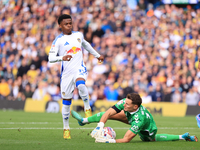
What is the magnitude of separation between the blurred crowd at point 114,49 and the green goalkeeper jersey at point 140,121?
11.9 m

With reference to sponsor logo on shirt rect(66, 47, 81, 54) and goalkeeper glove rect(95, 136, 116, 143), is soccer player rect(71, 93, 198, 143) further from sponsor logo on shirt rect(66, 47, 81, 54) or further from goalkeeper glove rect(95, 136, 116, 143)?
sponsor logo on shirt rect(66, 47, 81, 54)

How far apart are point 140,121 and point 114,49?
49.1 ft

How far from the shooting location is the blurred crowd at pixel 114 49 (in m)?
19.5

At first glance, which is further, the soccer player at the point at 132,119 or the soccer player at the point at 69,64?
the soccer player at the point at 69,64

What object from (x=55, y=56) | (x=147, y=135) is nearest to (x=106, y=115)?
(x=147, y=135)

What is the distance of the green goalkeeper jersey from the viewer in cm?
675

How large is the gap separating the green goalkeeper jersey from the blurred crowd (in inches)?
469

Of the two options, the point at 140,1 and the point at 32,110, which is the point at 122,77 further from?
the point at 140,1

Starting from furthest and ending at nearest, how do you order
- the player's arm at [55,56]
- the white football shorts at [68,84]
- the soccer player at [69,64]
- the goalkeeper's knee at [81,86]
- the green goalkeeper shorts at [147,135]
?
the white football shorts at [68,84], the soccer player at [69,64], the goalkeeper's knee at [81,86], the player's arm at [55,56], the green goalkeeper shorts at [147,135]

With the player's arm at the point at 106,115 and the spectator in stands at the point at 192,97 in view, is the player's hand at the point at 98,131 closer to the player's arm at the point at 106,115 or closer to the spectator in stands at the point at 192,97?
the player's arm at the point at 106,115

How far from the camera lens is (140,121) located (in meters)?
6.80

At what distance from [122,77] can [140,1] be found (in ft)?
25.0

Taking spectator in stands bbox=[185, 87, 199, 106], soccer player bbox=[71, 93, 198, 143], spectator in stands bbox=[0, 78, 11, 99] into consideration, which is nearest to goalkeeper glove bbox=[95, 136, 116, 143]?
soccer player bbox=[71, 93, 198, 143]

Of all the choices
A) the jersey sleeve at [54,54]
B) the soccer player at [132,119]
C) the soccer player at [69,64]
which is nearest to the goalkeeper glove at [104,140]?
the soccer player at [132,119]
